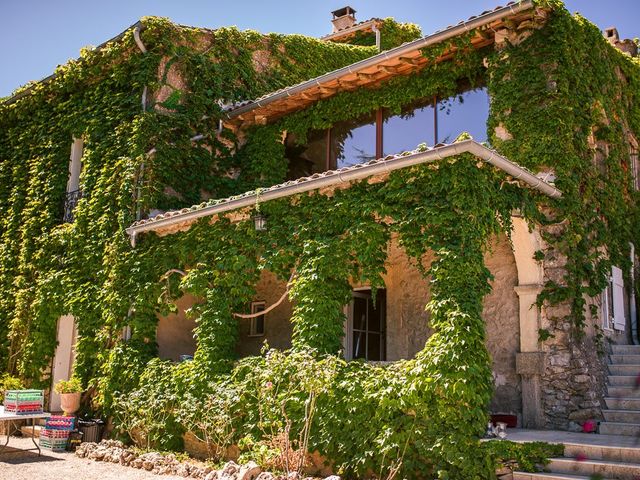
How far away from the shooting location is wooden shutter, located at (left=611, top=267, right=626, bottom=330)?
999 centimetres

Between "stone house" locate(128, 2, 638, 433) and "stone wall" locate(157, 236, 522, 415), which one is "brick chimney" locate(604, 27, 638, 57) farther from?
"stone wall" locate(157, 236, 522, 415)

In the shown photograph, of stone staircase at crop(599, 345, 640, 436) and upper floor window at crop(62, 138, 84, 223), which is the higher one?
upper floor window at crop(62, 138, 84, 223)

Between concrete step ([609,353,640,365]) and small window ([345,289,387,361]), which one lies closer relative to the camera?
concrete step ([609,353,640,365])

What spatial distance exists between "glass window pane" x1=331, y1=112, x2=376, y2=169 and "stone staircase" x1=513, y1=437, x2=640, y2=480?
585 cm

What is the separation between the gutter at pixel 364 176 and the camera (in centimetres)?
719

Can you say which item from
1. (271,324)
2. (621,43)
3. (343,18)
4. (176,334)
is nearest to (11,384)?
(176,334)

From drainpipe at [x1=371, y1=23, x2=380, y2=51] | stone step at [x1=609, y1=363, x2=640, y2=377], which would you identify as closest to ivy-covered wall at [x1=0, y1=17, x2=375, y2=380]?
Answer: drainpipe at [x1=371, y1=23, x2=380, y2=51]

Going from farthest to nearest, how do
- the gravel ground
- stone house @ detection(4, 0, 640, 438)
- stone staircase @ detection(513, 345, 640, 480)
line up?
stone house @ detection(4, 0, 640, 438), the gravel ground, stone staircase @ detection(513, 345, 640, 480)

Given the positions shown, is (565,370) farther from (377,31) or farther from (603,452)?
(377,31)

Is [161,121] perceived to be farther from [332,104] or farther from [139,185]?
[332,104]

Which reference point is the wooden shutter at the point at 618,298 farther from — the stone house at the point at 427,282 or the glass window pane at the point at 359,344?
the glass window pane at the point at 359,344

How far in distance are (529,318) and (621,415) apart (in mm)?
1675

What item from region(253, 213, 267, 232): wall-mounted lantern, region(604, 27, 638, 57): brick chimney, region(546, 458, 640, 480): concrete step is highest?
region(604, 27, 638, 57): brick chimney

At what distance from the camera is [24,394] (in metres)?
9.23
